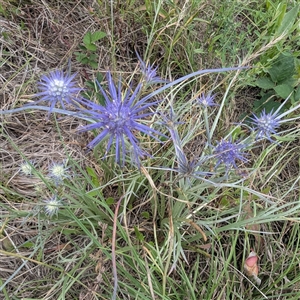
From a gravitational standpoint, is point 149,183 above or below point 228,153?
below

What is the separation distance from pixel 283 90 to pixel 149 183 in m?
0.58

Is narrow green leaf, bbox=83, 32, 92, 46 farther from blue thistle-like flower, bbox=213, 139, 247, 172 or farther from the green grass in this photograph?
blue thistle-like flower, bbox=213, 139, 247, 172

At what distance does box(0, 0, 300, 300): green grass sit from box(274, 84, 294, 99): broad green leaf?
0.09 metres

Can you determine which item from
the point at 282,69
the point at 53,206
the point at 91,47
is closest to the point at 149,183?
the point at 53,206

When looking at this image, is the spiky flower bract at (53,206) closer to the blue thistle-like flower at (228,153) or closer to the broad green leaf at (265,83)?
the blue thistle-like flower at (228,153)

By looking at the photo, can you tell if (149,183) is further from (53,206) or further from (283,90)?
(283,90)

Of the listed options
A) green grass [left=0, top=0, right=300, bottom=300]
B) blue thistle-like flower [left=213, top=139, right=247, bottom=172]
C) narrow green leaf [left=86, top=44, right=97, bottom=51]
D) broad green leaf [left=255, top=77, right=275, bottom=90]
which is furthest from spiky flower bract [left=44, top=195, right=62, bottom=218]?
broad green leaf [left=255, top=77, right=275, bottom=90]

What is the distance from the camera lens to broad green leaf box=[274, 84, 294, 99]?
4.24ft

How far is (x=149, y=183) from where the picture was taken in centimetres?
110

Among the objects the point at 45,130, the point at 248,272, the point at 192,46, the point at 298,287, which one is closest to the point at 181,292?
the point at 248,272

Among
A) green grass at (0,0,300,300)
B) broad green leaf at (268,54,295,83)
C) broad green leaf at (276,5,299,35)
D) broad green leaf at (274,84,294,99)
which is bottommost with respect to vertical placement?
green grass at (0,0,300,300)

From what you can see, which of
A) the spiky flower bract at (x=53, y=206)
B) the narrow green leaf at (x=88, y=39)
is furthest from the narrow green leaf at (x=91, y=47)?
the spiky flower bract at (x=53, y=206)

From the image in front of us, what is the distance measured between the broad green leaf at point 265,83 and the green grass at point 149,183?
27 mm

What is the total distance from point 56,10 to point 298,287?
1.27m
